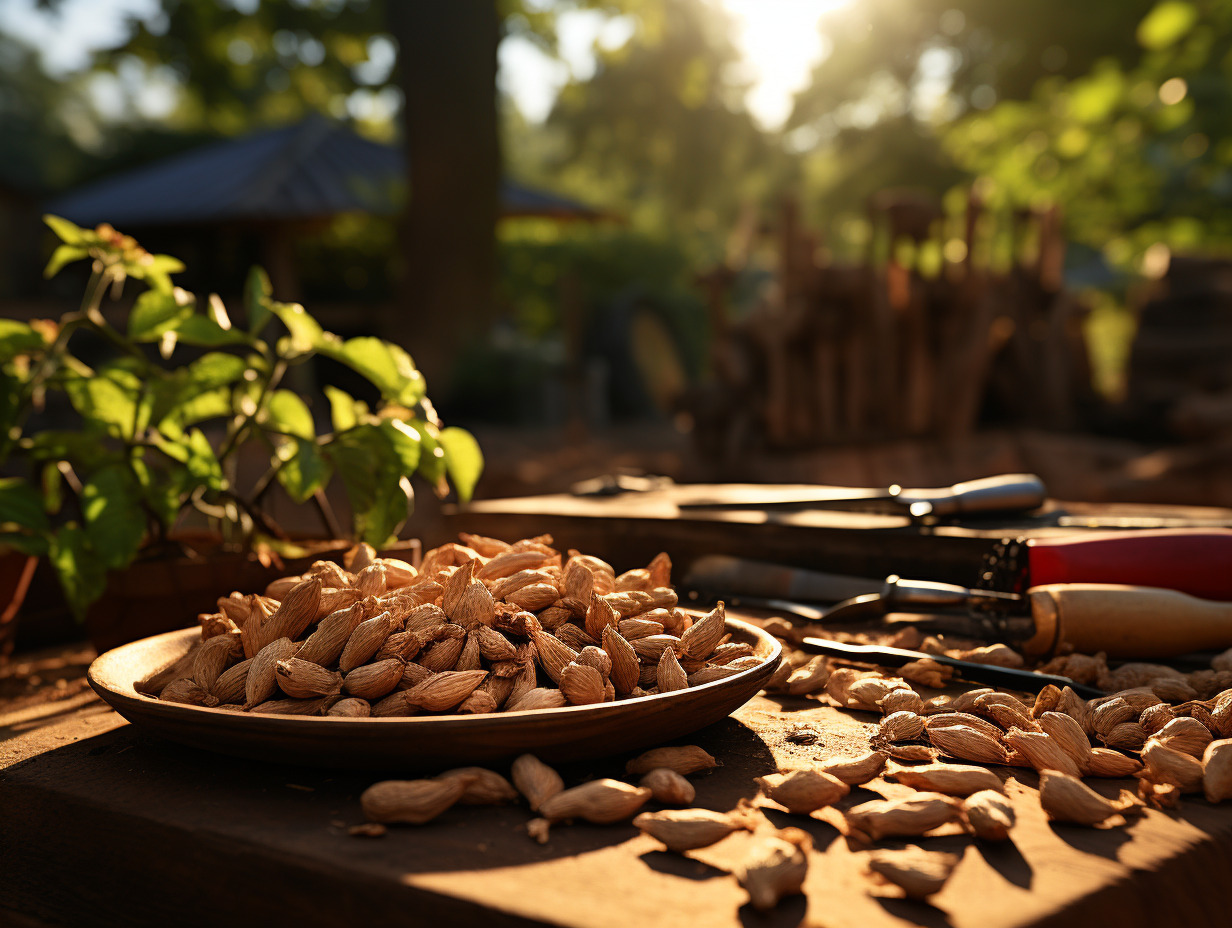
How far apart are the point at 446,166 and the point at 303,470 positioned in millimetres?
7952

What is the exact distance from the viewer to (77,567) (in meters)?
1.42

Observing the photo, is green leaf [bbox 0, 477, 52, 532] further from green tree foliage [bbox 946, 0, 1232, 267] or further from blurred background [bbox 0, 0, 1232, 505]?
green tree foliage [bbox 946, 0, 1232, 267]

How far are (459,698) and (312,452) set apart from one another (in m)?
0.64

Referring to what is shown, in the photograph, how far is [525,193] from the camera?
37.7 ft

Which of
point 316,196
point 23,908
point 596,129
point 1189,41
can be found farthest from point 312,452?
point 596,129

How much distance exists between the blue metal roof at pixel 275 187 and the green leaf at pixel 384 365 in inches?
320

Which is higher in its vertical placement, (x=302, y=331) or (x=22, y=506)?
(x=302, y=331)

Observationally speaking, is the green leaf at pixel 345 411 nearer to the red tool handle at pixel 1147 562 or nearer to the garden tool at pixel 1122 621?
the garden tool at pixel 1122 621

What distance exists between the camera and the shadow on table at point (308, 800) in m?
0.81

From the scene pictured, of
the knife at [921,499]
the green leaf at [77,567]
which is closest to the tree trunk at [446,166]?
the knife at [921,499]

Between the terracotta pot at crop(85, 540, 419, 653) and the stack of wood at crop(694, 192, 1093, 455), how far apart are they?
4393mm

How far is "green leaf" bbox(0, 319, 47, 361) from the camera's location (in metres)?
1.51

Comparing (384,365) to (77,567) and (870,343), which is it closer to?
(77,567)

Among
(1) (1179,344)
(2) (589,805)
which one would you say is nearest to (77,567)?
(2) (589,805)
